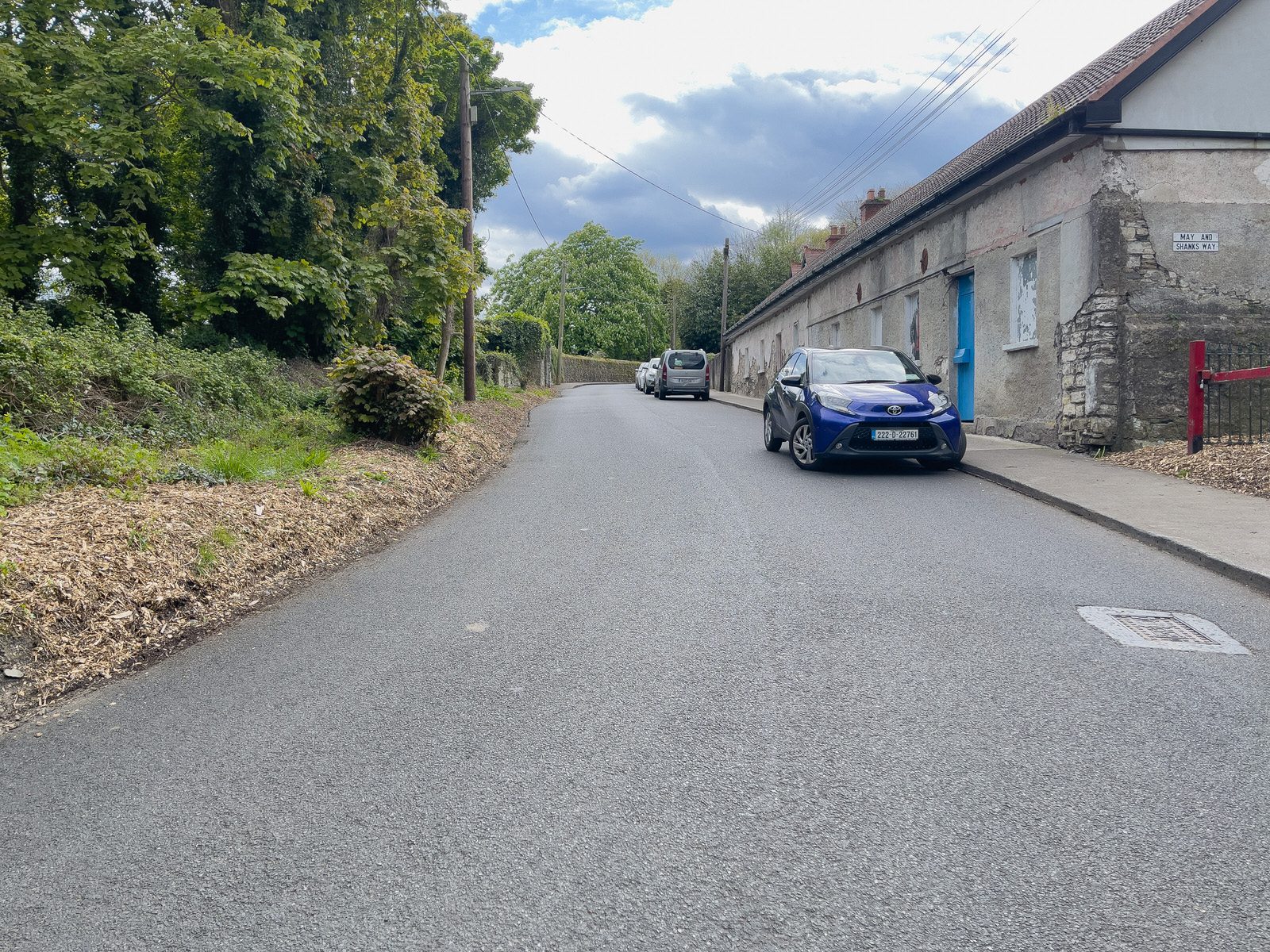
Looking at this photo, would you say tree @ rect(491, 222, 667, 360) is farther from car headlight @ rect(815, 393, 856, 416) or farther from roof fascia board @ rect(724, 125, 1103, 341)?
car headlight @ rect(815, 393, 856, 416)

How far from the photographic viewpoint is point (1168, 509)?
8.29 metres

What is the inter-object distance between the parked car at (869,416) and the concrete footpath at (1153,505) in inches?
29.0

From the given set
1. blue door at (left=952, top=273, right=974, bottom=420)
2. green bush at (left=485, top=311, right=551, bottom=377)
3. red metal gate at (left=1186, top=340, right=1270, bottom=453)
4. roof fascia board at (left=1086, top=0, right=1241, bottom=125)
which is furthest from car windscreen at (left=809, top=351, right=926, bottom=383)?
green bush at (left=485, top=311, right=551, bottom=377)

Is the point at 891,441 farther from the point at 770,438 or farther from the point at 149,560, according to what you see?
the point at 149,560

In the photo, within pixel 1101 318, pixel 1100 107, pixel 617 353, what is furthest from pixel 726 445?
pixel 617 353

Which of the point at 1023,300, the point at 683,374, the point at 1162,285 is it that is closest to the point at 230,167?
the point at 1023,300

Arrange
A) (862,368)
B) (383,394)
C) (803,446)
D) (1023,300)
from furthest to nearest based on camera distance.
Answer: (1023,300) < (862,368) < (803,446) < (383,394)

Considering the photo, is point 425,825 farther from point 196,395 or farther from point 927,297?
point 927,297

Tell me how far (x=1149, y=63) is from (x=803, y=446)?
279 inches

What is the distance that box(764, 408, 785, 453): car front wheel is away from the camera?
1367cm

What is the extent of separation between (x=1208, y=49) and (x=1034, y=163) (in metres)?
2.55

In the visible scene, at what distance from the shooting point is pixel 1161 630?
498 centimetres

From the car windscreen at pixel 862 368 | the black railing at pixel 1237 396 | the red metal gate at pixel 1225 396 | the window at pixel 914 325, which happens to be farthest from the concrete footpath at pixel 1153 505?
the window at pixel 914 325

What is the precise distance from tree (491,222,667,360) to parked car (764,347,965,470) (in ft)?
224
